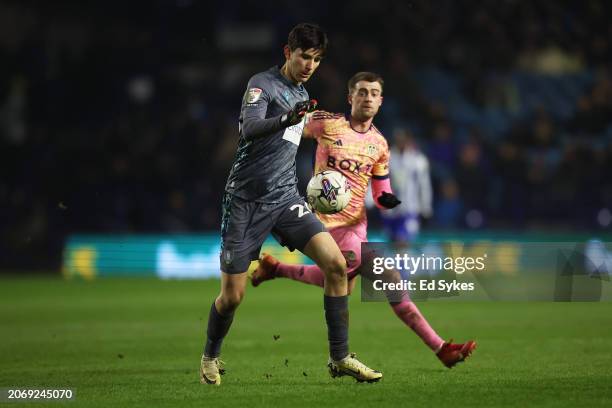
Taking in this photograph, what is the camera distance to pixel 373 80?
7.83m

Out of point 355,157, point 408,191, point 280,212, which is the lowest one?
point 408,191

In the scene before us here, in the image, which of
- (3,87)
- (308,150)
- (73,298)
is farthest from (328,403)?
(3,87)

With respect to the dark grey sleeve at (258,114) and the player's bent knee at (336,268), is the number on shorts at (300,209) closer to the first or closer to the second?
the player's bent knee at (336,268)

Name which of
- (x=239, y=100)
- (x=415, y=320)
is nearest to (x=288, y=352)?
(x=415, y=320)

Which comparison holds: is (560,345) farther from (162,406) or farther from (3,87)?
(3,87)

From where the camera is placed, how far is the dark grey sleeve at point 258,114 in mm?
6430

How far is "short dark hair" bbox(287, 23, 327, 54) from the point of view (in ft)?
22.0

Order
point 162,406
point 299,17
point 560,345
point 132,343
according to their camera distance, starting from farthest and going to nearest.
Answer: point 299,17 → point 132,343 → point 560,345 → point 162,406

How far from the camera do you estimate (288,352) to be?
29.3ft

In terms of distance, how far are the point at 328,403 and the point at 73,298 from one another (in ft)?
29.5

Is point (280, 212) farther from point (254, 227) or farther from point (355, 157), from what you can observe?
point (355, 157)

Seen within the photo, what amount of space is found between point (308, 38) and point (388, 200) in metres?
1.57

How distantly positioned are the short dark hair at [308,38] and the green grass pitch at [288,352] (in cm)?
215

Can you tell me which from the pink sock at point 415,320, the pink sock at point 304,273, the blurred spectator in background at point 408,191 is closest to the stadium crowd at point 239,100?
the blurred spectator in background at point 408,191
